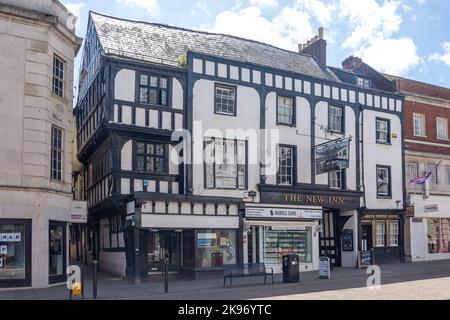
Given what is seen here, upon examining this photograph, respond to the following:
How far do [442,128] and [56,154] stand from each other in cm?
2289

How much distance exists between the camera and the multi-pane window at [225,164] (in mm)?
23172

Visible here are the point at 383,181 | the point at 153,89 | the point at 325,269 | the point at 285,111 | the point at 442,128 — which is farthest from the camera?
the point at 442,128

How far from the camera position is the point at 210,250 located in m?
21.7

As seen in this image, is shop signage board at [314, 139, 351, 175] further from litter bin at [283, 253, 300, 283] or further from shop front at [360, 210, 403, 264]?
litter bin at [283, 253, 300, 283]

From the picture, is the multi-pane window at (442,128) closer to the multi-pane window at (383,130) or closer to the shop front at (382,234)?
the multi-pane window at (383,130)

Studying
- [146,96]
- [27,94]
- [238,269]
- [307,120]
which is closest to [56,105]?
[27,94]

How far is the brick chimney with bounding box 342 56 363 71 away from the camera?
33188 millimetres

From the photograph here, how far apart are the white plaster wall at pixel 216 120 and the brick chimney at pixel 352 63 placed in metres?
11.2

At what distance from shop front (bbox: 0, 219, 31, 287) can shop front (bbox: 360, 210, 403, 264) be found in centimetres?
1685

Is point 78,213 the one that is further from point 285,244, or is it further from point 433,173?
A: point 433,173

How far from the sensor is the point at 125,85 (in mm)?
21422

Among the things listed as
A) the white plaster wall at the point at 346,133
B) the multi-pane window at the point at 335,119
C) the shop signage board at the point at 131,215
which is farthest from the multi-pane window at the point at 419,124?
the shop signage board at the point at 131,215

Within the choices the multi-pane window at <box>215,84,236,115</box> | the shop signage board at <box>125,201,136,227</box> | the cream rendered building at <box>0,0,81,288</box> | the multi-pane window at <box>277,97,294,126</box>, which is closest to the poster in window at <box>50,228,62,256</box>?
the cream rendered building at <box>0,0,81,288</box>

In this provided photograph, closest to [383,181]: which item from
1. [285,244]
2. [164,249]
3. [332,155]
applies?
[332,155]
